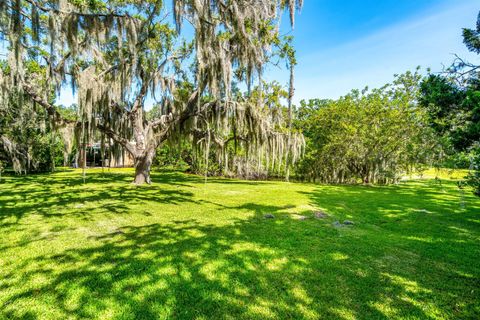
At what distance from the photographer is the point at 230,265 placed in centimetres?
324

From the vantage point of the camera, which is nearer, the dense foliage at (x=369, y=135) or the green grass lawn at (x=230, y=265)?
the green grass lawn at (x=230, y=265)

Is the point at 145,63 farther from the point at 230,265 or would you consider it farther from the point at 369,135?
the point at 369,135

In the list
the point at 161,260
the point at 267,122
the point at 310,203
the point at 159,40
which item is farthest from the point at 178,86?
the point at 161,260

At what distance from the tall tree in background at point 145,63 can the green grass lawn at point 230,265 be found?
3.65m

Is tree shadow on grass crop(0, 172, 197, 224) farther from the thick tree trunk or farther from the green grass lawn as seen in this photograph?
the thick tree trunk

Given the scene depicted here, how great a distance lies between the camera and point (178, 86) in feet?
38.7

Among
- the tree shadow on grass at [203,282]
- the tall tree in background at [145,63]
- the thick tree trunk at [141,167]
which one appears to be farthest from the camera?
the thick tree trunk at [141,167]

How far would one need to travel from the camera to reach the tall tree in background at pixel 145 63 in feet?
17.0

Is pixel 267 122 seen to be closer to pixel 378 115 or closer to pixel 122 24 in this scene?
pixel 122 24

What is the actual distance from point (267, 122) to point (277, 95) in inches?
155

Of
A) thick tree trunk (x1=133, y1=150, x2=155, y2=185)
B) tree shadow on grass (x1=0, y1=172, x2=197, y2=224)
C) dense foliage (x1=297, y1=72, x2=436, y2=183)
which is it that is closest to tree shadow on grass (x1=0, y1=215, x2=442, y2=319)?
tree shadow on grass (x1=0, y1=172, x2=197, y2=224)

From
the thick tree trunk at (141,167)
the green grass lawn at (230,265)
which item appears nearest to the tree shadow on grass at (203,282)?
the green grass lawn at (230,265)

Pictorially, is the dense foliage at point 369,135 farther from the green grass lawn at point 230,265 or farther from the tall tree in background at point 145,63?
the green grass lawn at point 230,265

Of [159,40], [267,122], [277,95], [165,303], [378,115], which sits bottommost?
[165,303]
